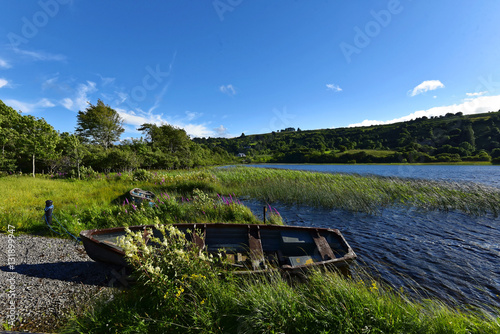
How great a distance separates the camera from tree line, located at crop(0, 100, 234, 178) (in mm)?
18859

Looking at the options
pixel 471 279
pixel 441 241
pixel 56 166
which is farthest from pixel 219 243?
pixel 56 166

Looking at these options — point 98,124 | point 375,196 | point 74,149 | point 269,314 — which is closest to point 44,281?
point 269,314

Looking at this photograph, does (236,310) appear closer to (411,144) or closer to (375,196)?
(375,196)

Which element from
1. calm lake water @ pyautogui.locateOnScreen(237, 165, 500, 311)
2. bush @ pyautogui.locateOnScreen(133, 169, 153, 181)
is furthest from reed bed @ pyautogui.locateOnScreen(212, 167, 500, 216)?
bush @ pyautogui.locateOnScreen(133, 169, 153, 181)

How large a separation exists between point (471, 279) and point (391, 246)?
85.8 inches

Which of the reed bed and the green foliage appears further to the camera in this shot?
the reed bed

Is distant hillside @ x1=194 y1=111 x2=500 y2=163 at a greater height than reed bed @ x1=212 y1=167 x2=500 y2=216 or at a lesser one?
greater

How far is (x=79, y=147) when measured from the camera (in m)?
20.8

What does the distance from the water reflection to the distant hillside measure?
A: 75.4m

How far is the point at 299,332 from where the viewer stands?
2.50 metres

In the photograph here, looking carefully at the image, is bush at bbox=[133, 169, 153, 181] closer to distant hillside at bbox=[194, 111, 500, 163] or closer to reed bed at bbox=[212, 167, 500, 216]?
reed bed at bbox=[212, 167, 500, 216]

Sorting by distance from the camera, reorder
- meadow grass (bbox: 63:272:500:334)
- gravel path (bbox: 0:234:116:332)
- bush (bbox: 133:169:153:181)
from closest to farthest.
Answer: meadow grass (bbox: 63:272:500:334), gravel path (bbox: 0:234:116:332), bush (bbox: 133:169:153:181)

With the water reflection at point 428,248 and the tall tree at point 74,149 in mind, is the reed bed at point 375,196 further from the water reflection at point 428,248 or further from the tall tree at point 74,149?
the tall tree at point 74,149

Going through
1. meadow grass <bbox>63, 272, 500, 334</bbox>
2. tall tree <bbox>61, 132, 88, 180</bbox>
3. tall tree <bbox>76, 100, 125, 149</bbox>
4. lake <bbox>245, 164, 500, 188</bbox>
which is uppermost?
tall tree <bbox>76, 100, 125, 149</bbox>
